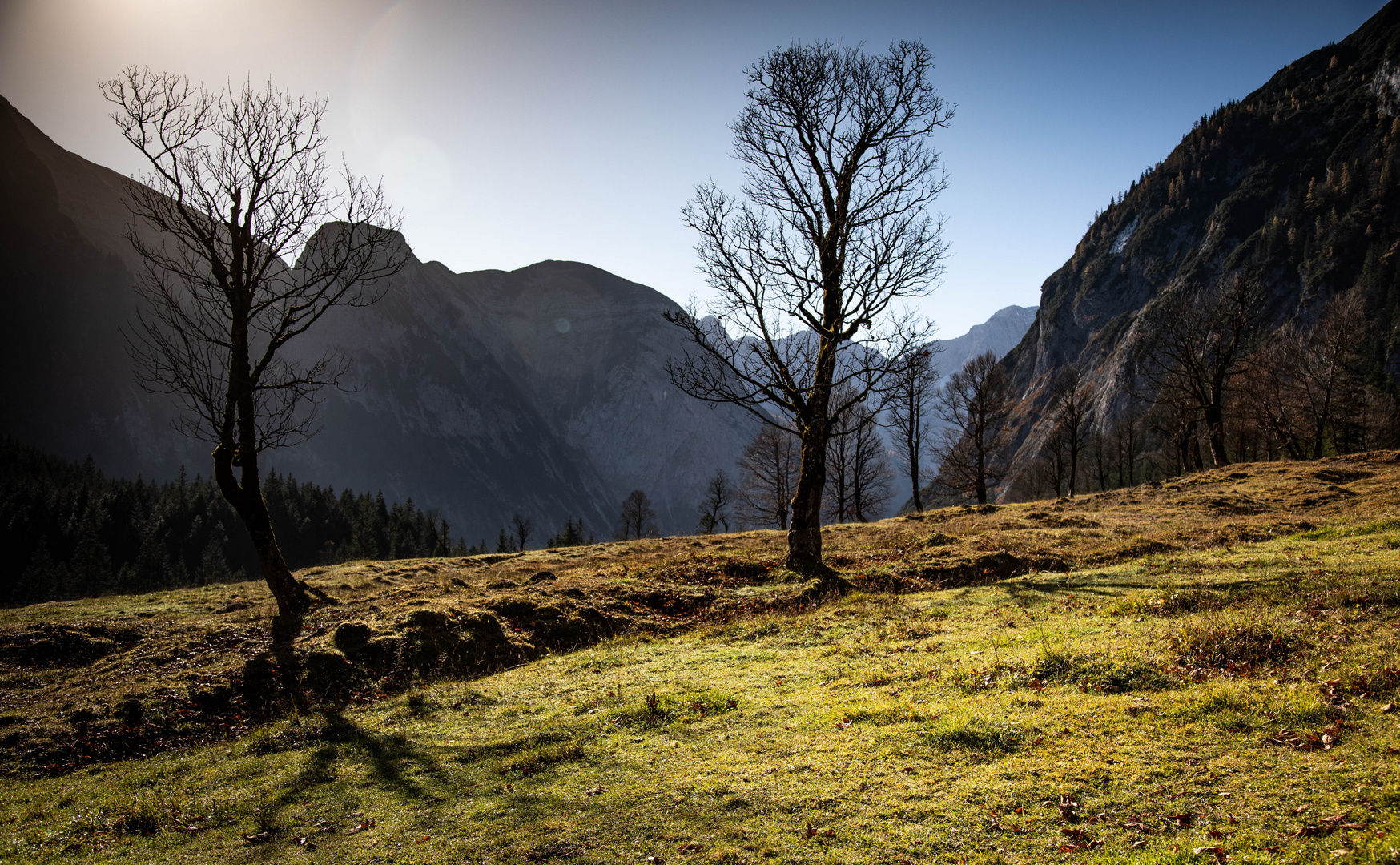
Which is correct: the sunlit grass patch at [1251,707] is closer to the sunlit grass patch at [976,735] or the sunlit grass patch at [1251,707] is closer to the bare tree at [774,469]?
the sunlit grass patch at [976,735]

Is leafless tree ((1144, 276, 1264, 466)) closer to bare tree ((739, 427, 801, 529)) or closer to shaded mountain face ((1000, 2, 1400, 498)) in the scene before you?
bare tree ((739, 427, 801, 529))

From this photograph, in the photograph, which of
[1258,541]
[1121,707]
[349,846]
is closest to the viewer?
[349,846]

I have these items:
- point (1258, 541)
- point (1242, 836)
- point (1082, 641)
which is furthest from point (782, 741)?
point (1258, 541)

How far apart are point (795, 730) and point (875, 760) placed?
125cm

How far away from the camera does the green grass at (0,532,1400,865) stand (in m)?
4.68

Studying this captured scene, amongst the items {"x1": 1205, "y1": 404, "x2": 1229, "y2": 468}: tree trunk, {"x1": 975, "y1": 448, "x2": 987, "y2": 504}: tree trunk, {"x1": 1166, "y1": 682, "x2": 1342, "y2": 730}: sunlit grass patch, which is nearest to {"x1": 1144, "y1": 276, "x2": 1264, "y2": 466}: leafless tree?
{"x1": 1205, "y1": 404, "x2": 1229, "y2": 468}: tree trunk

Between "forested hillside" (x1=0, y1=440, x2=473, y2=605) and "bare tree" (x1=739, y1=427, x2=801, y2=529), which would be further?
"forested hillside" (x1=0, y1=440, x2=473, y2=605)

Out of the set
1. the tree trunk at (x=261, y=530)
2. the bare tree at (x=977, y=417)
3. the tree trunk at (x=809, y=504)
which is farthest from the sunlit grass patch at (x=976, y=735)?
the bare tree at (x=977, y=417)

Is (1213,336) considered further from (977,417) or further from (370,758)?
(370,758)

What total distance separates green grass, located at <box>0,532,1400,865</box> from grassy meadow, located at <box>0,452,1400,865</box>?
0.11ft

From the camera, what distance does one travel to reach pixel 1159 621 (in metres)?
8.91

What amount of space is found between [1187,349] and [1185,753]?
1755 inches

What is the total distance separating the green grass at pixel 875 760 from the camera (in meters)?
4.68

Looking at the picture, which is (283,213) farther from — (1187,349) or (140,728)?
(1187,349)
